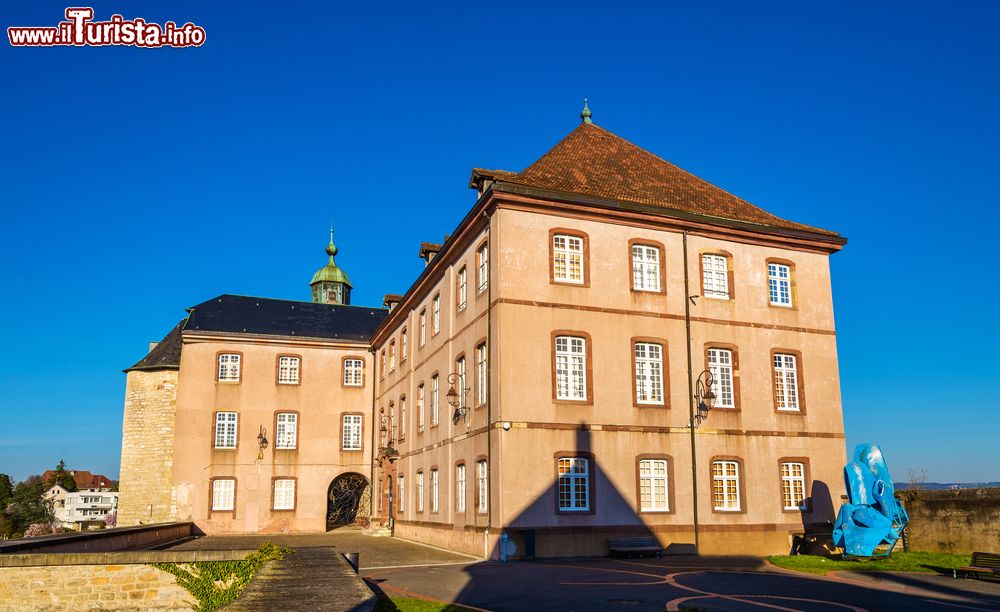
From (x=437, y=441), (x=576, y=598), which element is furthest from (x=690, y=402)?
(x=576, y=598)

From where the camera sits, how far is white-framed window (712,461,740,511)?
2366 centimetres

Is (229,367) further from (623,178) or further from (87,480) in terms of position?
(87,480)

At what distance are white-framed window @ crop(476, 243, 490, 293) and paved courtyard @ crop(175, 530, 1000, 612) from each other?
7709mm

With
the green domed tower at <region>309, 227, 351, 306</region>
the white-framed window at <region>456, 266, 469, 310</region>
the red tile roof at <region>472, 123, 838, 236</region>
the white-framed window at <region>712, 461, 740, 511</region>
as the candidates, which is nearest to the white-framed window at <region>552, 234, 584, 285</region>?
Result: the red tile roof at <region>472, 123, 838, 236</region>

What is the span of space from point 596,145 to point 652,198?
12.1ft

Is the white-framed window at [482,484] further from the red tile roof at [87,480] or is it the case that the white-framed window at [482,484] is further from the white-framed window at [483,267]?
the red tile roof at [87,480]

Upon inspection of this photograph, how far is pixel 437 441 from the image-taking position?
28.7 metres

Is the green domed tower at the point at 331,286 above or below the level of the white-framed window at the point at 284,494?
above

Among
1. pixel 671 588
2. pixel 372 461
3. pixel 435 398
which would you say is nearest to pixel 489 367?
pixel 435 398

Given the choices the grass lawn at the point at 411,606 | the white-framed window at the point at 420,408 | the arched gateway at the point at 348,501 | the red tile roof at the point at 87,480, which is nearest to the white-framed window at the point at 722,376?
the white-framed window at the point at 420,408

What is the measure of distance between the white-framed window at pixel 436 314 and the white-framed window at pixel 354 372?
12.3 metres

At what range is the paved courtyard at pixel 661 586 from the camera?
42.4 ft

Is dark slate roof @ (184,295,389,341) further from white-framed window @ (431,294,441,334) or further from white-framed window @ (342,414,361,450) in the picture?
white-framed window @ (431,294,441,334)

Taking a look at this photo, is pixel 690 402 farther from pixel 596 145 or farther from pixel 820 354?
pixel 596 145
